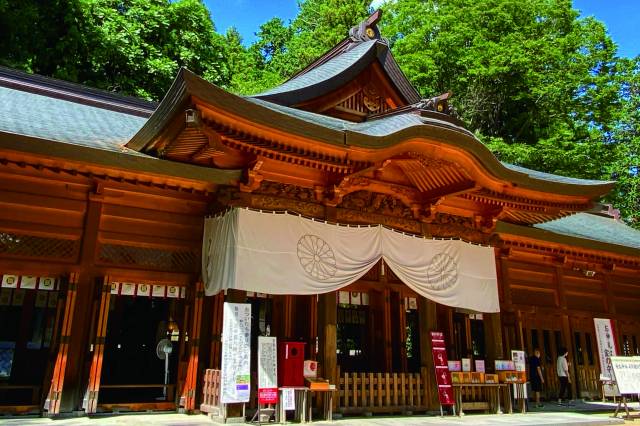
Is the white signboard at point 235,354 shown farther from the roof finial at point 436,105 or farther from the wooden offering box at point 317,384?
the roof finial at point 436,105

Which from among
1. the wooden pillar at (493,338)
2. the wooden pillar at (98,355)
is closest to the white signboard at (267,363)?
the wooden pillar at (98,355)

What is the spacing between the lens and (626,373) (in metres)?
9.63

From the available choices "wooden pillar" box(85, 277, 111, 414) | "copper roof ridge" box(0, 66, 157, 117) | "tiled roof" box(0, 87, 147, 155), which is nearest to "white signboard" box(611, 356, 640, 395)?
"wooden pillar" box(85, 277, 111, 414)

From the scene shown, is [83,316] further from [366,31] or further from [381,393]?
[366,31]

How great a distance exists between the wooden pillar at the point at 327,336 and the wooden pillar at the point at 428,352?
1.90 meters

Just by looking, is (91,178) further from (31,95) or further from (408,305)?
(408,305)

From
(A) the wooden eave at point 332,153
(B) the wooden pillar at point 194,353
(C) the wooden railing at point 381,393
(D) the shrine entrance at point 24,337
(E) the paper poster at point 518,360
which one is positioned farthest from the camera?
(E) the paper poster at point 518,360

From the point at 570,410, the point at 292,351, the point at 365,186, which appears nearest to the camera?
the point at 292,351

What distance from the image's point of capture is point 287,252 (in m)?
8.10

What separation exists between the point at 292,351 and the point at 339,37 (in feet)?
81.0

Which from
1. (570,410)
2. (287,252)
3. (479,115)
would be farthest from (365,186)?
(479,115)

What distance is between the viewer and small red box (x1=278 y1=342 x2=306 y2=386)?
7.65 metres

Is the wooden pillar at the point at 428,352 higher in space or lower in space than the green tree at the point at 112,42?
lower

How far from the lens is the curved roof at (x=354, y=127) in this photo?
6.65 meters
